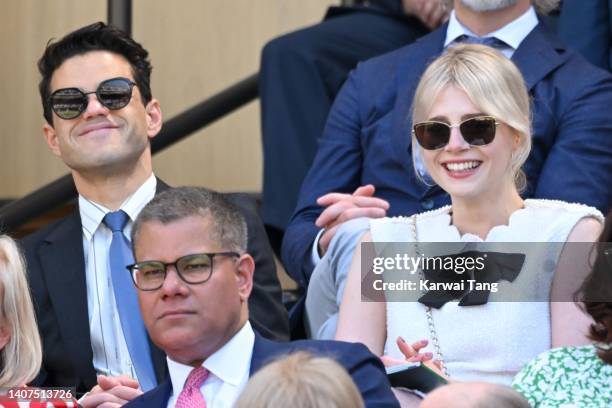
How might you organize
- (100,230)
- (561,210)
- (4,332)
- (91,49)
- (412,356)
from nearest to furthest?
(412,356) → (561,210) → (4,332) → (100,230) → (91,49)

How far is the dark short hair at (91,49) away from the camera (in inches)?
181

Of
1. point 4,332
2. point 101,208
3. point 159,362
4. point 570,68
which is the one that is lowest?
point 159,362

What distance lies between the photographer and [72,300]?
429 centimetres

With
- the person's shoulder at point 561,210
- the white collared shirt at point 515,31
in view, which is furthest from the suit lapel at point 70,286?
the white collared shirt at point 515,31

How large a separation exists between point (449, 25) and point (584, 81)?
528mm

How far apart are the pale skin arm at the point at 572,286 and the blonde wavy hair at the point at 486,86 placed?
296mm

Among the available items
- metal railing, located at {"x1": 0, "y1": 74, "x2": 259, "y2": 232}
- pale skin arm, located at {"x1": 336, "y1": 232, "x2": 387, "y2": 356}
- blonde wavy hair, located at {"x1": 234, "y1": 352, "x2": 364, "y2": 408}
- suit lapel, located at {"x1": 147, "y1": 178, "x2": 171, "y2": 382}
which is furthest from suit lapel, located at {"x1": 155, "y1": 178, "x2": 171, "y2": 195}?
blonde wavy hair, located at {"x1": 234, "y1": 352, "x2": 364, "y2": 408}

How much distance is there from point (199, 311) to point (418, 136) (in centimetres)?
91

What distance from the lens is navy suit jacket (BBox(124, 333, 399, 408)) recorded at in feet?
10.7

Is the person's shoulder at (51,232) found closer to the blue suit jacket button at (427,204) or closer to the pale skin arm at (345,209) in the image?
the pale skin arm at (345,209)

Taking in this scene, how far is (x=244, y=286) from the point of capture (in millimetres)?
3508

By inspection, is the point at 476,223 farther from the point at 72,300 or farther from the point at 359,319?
the point at 72,300

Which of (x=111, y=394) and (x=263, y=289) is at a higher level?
(x=263, y=289)

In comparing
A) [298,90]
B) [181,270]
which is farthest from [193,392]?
[298,90]
